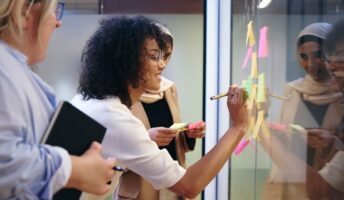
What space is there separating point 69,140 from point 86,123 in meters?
0.05

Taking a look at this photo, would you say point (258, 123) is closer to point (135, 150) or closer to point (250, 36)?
point (250, 36)

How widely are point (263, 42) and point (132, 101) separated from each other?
0.51 meters

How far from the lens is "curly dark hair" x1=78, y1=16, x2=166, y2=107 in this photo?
1.22m

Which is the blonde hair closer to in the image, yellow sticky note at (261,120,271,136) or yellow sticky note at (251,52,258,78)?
yellow sticky note at (261,120,271,136)

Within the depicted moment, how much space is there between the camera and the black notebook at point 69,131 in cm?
73

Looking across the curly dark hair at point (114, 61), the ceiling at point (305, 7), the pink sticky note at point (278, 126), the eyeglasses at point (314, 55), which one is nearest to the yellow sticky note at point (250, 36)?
the ceiling at point (305, 7)

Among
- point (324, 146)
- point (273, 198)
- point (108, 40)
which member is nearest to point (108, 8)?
point (108, 40)

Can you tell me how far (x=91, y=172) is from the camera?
73cm

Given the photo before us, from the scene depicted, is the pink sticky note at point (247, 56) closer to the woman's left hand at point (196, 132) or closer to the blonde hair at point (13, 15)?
the woman's left hand at point (196, 132)

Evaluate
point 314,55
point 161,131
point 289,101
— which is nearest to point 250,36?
point 161,131

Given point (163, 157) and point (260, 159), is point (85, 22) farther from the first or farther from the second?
point (163, 157)

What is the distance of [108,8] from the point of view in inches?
128

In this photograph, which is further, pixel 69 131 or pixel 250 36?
pixel 250 36

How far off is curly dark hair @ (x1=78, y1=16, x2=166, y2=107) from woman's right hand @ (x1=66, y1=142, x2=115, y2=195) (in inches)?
17.3
